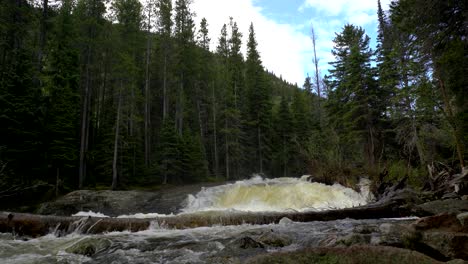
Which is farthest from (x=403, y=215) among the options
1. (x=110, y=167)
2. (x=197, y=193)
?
(x=110, y=167)

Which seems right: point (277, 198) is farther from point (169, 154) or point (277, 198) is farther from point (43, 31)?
point (43, 31)

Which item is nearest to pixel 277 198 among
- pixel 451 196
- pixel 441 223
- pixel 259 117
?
pixel 451 196

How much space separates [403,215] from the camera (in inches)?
391

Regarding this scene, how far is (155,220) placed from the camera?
9.33 m

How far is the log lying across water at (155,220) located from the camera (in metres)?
8.60

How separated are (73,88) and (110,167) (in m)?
6.47

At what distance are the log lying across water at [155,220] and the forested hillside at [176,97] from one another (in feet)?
12.2

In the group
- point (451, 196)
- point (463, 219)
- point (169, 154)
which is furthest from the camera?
point (169, 154)

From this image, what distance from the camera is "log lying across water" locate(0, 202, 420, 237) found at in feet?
28.2

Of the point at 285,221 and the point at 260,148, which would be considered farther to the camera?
the point at 260,148

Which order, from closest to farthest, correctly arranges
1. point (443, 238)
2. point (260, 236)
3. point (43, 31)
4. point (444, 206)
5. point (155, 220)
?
point (443, 238) < point (260, 236) < point (444, 206) < point (155, 220) < point (43, 31)

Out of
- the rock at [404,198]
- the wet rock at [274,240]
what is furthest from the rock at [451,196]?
the wet rock at [274,240]

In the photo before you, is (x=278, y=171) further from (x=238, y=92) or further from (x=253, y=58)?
(x=253, y=58)

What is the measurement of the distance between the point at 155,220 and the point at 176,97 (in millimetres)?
23846
